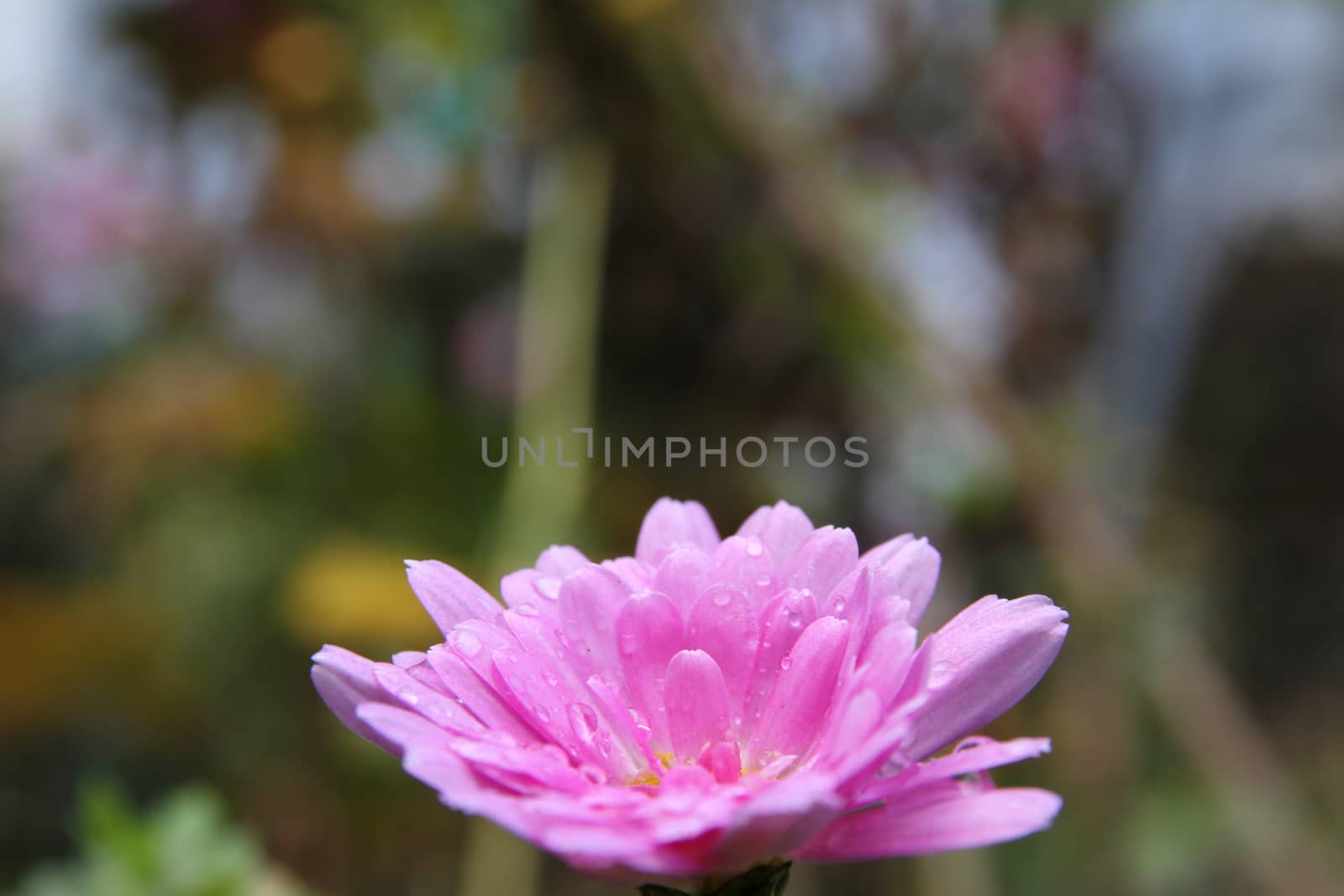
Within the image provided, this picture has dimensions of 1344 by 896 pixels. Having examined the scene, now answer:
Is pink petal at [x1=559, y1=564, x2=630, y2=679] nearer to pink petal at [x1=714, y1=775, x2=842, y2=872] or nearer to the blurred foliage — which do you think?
pink petal at [x1=714, y1=775, x2=842, y2=872]

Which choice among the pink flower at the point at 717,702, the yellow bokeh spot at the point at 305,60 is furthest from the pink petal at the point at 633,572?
the yellow bokeh spot at the point at 305,60

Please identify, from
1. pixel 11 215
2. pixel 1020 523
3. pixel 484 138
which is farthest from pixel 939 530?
pixel 11 215

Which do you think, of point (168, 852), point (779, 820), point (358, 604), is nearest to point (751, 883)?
point (779, 820)

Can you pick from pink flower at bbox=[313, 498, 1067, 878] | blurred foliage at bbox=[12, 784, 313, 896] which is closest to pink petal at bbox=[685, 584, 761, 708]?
pink flower at bbox=[313, 498, 1067, 878]

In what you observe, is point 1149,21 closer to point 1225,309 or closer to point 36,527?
point 1225,309

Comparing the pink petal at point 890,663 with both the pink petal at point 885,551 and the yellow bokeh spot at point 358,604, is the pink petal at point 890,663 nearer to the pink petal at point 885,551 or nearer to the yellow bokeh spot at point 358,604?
the pink petal at point 885,551

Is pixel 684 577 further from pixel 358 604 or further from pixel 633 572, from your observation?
pixel 358 604
